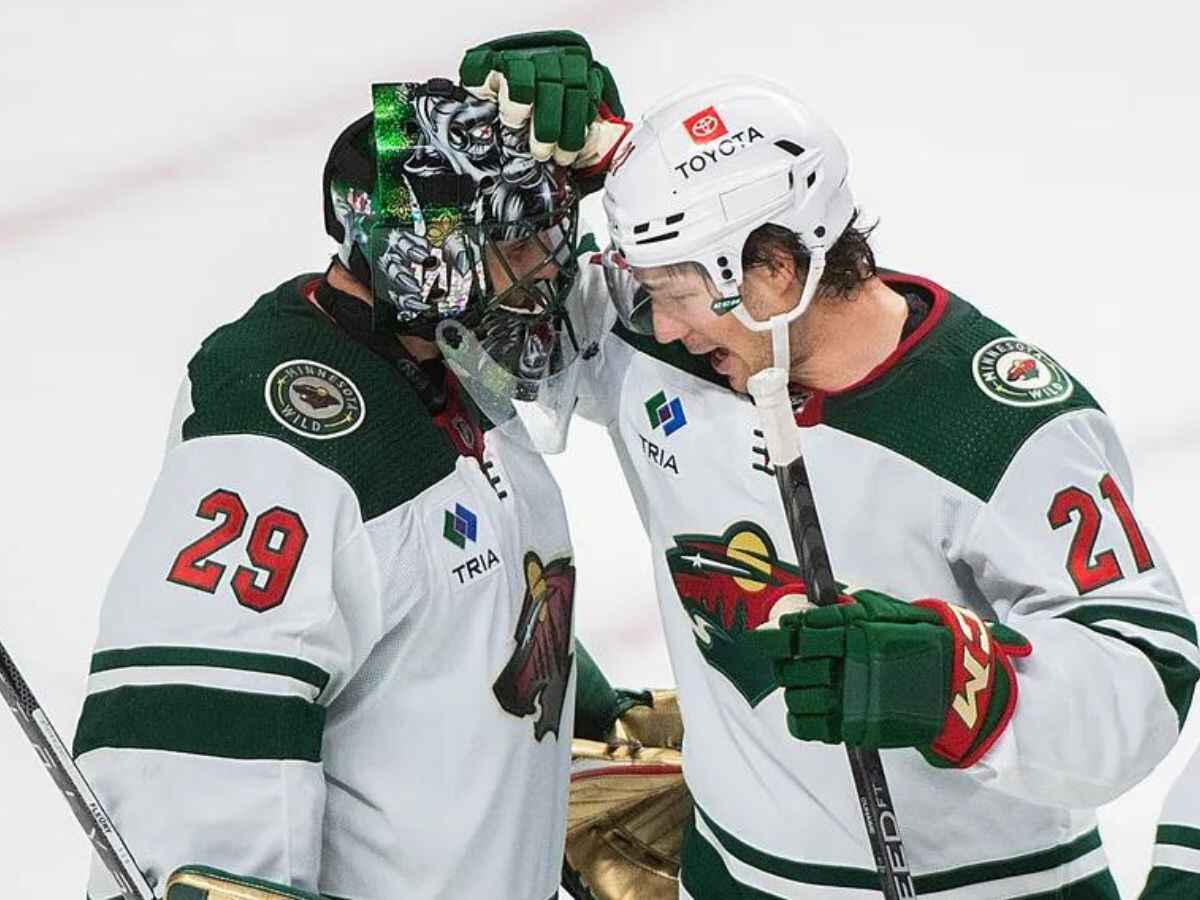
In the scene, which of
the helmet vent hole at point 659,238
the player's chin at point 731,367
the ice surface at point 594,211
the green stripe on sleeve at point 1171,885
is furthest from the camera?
the ice surface at point 594,211

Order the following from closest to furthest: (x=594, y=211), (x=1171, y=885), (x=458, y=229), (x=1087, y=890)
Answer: (x=1171, y=885) < (x=458, y=229) < (x=1087, y=890) < (x=594, y=211)

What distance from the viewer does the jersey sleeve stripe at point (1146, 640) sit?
2.06 m

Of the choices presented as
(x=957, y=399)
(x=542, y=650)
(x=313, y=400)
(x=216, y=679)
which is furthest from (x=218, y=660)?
(x=957, y=399)

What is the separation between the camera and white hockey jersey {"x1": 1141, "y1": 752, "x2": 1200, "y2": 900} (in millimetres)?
1901

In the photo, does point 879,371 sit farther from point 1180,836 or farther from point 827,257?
point 1180,836

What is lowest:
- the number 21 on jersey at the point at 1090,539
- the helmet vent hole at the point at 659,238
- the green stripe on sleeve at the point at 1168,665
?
the green stripe on sleeve at the point at 1168,665

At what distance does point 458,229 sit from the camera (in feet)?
7.03

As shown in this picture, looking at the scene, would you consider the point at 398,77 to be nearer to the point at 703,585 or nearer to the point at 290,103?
the point at 290,103

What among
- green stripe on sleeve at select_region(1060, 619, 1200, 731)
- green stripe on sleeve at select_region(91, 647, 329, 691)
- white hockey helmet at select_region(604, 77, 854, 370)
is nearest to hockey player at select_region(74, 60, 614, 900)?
green stripe on sleeve at select_region(91, 647, 329, 691)

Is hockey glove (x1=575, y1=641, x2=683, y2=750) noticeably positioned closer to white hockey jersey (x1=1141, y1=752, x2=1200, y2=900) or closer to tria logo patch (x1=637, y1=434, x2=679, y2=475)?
tria logo patch (x1=637, y1=434, x2=679, y2=475)

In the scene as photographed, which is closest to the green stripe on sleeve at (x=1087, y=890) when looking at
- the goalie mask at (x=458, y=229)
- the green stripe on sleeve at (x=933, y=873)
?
the green stripe on sleeve at (x=933, y=873)

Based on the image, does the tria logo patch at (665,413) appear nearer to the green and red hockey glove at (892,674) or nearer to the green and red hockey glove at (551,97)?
the green and red hockey glove at (551,97)

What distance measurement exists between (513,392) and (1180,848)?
776 mm

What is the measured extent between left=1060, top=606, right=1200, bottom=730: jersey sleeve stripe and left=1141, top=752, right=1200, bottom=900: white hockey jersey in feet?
0.45
